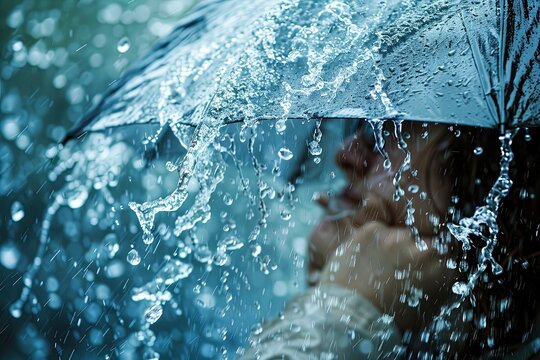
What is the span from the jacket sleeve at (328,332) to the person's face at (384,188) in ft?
0.99

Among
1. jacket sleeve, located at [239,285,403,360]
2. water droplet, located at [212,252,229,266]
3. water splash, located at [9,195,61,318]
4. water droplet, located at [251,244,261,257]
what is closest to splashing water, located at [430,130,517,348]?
jacket sleeve, located at [239,285,403,360]

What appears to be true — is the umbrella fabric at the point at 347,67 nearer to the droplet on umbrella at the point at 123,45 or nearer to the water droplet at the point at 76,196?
the water droplet at the point at 76,196

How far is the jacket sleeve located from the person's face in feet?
0.99

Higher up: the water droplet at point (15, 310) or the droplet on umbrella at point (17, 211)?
the droplet on umbrella at point (17, 211)

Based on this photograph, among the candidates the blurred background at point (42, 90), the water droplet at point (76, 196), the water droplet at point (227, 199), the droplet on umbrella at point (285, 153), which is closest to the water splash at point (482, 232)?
the droplet on umbrella at point (285, 153)

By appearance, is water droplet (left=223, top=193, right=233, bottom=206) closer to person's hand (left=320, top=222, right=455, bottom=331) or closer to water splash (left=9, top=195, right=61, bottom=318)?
water splash (left=9, top=195, right=61, bottom=318)

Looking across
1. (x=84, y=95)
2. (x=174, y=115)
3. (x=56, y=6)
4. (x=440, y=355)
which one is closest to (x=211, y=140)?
(x=174, y=115)

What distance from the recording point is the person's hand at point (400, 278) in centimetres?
189

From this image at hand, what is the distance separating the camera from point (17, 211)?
4273 mm

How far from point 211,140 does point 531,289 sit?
1.00 m

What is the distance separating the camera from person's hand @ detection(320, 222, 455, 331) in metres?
1.89

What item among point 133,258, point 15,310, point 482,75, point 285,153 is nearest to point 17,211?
point 15,310

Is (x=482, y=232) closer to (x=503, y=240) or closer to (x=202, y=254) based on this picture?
(x=503, y=240)

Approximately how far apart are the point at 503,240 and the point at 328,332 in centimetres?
58
